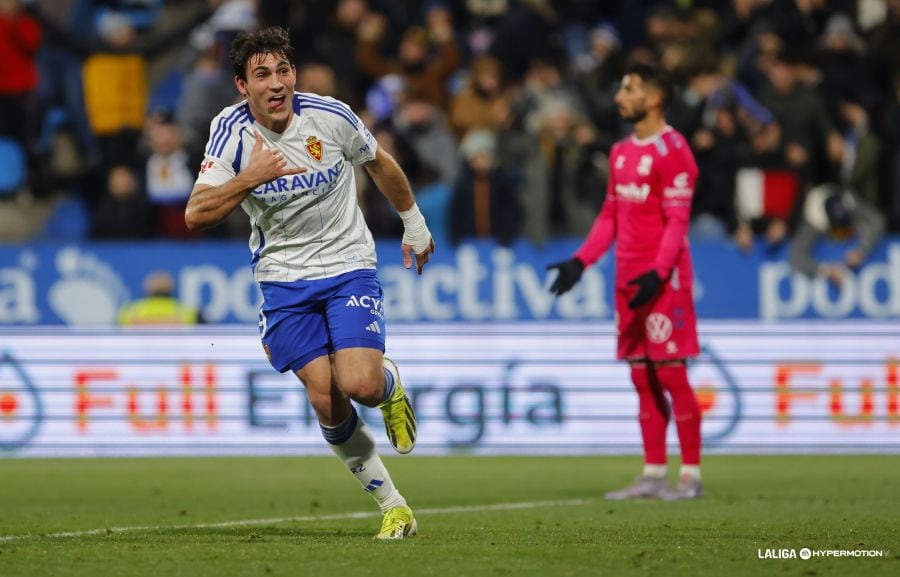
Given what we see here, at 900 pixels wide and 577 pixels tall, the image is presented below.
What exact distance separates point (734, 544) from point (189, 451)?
25.9ft

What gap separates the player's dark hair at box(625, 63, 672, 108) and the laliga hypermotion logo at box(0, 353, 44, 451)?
21.7 ft

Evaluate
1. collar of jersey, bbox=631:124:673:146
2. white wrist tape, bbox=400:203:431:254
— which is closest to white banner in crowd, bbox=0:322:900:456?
collar of jersey, bbox=631:124:673:146

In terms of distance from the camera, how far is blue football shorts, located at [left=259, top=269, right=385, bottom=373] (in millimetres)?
8180

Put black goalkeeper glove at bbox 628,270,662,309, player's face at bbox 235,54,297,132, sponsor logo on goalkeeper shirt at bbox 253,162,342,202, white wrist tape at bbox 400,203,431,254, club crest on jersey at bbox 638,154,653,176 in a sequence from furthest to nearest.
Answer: club crest on jersey at bbox 638,154,653,176 → black goalkeeper glove at bbox 628,270,662,309 → white wrist tape at bbox 400,203,431,254 → sponsor logo on goalkeeper shirt at bbox 253,162,342,202 → player's face at bbox 235,54,297,132

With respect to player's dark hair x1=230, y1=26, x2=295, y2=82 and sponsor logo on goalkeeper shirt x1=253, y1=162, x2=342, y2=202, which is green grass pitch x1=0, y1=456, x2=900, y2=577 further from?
player's dark hair x1=230, y1=26, x2=295, y2=82

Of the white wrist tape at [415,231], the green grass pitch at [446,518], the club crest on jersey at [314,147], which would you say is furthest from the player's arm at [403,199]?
the green grass pitch at [446,518]

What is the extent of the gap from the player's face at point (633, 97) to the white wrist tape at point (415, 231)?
8.47 feet

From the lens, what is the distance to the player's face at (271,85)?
7984mm

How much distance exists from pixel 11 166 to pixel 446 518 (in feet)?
34.4

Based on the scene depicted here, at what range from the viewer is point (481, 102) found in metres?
18.4

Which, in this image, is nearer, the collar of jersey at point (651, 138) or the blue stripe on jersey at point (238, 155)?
the blue stripe on jersey at point (238, 155)

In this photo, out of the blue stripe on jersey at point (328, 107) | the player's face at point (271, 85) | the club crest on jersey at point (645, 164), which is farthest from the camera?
the club crest on jersey at point (645, 164)

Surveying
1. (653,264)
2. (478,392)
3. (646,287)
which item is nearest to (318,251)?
(646,287)

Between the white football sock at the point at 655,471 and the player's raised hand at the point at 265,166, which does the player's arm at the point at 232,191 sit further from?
the white football sock at the point at 655,471
